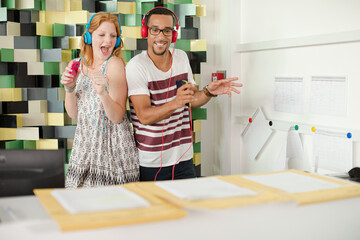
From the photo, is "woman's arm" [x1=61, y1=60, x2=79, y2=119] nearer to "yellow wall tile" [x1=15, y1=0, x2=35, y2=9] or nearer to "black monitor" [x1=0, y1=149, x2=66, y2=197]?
"yellow wall tile" [x1=15, y1=0, x2=35, y2=9]

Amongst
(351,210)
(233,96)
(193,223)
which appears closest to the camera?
(193,223)

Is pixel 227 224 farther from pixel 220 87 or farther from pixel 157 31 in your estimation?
pixel 157 31

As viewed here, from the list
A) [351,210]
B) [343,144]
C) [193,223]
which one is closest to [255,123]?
[343,144]

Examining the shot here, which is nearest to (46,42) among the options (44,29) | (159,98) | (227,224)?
(44,29)

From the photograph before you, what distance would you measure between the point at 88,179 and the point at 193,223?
126 centimetres

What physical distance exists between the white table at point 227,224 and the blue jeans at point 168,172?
3.69 ft

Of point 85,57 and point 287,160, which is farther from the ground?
point 85,57

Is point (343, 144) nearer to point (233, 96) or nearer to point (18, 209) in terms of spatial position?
point (233, 96)

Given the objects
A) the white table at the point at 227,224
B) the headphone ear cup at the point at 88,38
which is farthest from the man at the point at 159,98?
the white table at the point at 227,224

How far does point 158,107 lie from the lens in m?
2.18

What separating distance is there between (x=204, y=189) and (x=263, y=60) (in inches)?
58.0

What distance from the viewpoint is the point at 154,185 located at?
125 cm

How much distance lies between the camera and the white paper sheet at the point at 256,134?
249 cm

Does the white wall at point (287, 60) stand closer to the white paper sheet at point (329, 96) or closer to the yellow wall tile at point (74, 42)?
the white paper sheet at point (329, 96)
